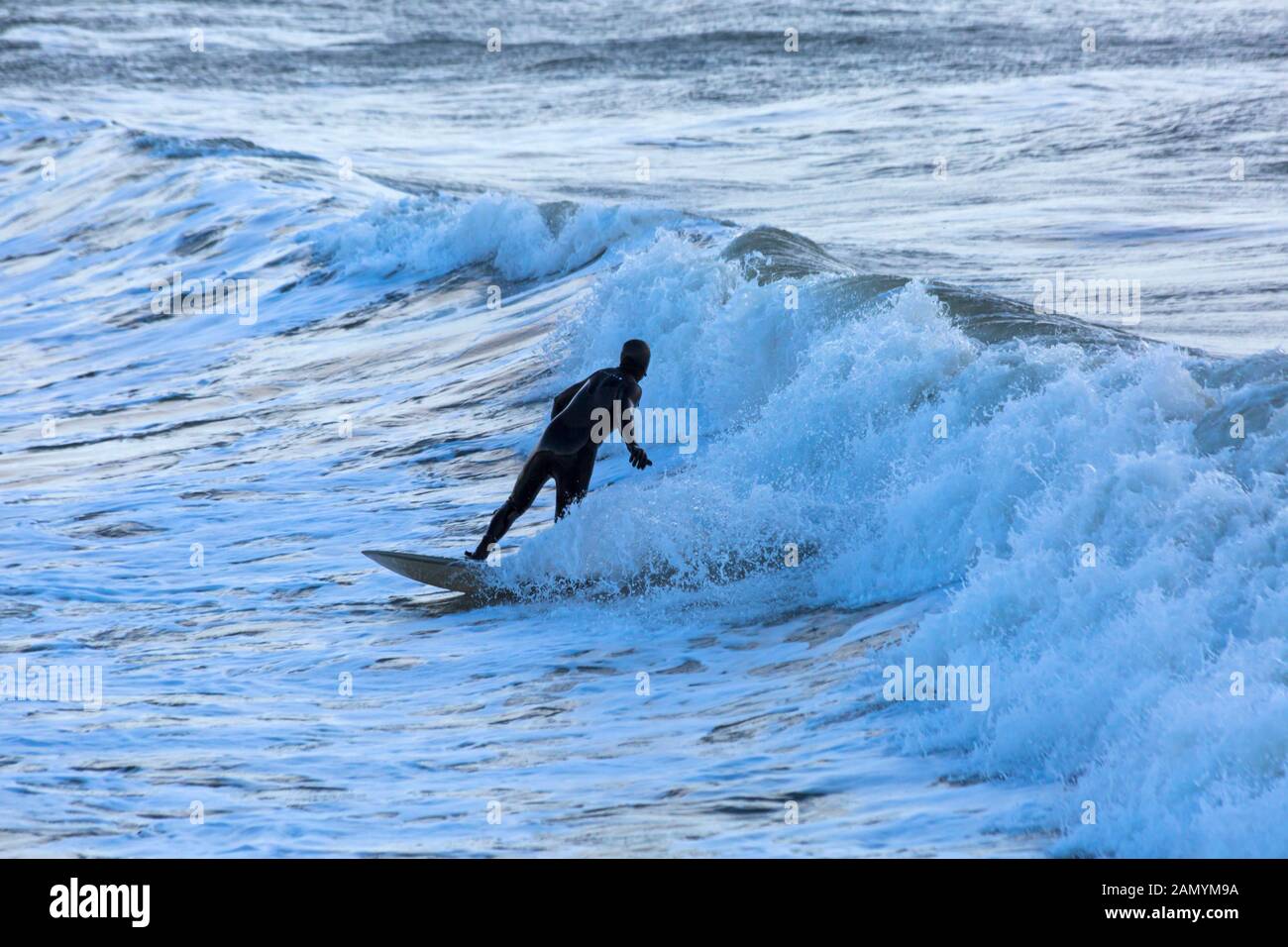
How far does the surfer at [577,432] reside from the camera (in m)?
10.2

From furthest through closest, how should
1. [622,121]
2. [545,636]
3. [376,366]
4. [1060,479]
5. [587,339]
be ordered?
[622,121] < [376,366] < [587,339] < [545,636] < [1060,479]

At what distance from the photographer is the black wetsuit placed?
10.2 m

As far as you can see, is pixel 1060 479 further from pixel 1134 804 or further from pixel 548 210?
pixel 548 210

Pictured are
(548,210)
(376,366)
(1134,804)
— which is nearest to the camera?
(1134,804)

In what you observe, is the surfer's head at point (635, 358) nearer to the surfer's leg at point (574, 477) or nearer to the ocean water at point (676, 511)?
the surfer's leg at point (574, 477)

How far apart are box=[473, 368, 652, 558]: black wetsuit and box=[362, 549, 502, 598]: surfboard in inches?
7.5

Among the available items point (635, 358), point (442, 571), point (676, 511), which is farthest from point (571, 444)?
point (442, 571)

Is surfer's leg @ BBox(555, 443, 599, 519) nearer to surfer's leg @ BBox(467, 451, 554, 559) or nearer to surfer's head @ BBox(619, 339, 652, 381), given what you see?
surfer's leg @ BBox(467, 451, 554, 559)

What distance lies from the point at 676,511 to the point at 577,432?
825 mm

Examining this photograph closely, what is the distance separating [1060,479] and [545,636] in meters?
3.09

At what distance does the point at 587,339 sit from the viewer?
16641 millimetres

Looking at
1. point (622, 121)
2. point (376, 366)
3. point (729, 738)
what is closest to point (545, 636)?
point (729, 738)
